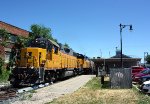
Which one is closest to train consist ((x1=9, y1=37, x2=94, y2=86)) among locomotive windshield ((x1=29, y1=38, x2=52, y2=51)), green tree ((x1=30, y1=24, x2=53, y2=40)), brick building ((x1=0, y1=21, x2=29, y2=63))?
locomotive windshield ((x1=29, y1=38, x2=52, y2=51))

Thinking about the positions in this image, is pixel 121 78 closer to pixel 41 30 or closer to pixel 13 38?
pixel 13 38

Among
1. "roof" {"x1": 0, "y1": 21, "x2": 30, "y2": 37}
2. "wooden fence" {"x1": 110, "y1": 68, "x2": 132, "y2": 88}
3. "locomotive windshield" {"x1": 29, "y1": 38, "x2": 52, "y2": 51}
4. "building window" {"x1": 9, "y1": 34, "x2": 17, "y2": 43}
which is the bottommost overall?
"wooden fence" {"x1": 110, "y1": 68, "x2": 132, "y2": 88}

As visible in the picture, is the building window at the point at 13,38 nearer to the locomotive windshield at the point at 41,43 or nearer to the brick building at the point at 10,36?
the brick building at the point at 10,36

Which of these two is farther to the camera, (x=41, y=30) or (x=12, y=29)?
(x=41, y=30)

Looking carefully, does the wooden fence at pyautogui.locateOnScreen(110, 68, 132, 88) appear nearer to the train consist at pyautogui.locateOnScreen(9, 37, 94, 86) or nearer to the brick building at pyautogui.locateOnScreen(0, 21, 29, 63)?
the train consist at pyautogui.locateOnScreen(9, 37, 94, 86)

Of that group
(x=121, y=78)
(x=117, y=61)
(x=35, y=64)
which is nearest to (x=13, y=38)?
(x=35, y=64)

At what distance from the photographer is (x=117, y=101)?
1752cm

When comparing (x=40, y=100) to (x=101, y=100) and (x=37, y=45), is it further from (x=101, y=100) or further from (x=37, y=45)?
(x=37, y=45)

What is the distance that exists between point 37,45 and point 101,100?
13.2 meters

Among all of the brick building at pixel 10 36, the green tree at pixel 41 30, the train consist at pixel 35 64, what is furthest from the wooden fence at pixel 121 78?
the green tree at pixel 41 30

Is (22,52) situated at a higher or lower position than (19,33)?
lower

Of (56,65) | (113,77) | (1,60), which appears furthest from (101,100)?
(1,60)

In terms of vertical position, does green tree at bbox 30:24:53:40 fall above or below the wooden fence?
above

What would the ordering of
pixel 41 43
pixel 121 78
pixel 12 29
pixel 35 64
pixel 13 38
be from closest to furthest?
pixel 121 78 → pixel 35 64 → pixel 41 43 → pixel 13 38 → pixel 12 29
